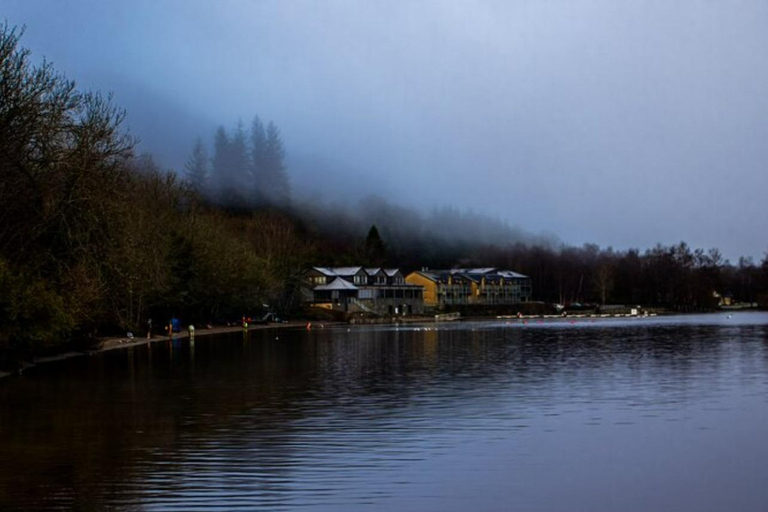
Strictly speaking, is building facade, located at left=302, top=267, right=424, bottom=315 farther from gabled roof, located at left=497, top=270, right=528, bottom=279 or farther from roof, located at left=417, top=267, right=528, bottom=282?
gabled roof, located at left=497, top=270, right=528, bottom=279

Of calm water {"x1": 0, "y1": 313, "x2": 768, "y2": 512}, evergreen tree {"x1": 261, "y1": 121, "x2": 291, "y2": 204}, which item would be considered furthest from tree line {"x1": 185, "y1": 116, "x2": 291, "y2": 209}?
calm water {"x1": 0, "y1": 313, "x2": 768, "y2": 512}

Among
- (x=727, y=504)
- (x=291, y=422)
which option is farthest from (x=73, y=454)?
(x=727, y=504)

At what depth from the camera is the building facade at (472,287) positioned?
575ft

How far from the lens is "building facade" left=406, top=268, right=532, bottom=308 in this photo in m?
175

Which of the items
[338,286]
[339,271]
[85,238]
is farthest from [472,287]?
[85,238]

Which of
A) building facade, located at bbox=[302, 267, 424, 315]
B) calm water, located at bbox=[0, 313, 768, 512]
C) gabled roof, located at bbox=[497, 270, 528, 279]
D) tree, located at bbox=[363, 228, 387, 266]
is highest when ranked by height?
tree, located at bbox=[363, 228, 387, 266]

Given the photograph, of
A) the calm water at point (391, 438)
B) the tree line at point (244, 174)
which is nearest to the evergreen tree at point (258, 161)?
the tree line at point (244, 174)

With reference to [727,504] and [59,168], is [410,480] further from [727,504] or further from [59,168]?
[59,168]

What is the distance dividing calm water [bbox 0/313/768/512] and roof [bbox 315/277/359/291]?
105 m

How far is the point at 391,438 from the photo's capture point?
64.5 feet

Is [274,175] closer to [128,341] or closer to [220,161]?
[220,161]

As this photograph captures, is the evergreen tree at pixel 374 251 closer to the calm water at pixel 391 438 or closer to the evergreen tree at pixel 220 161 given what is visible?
the evergreen tree at pixel 220 161

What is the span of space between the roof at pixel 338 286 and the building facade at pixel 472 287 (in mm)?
26611

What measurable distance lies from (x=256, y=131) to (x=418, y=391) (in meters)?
168
